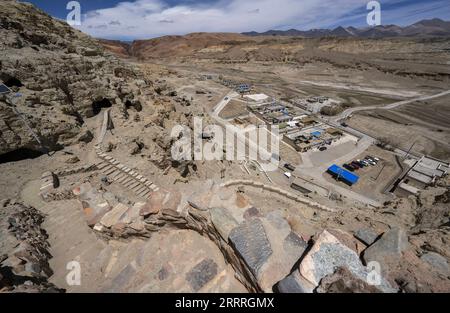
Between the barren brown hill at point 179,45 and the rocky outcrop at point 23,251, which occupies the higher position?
the barren brown hill at point 179,45

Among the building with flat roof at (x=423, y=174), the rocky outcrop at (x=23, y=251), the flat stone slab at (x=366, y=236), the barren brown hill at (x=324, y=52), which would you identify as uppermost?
the barren brown hill at (x=324, y=52)

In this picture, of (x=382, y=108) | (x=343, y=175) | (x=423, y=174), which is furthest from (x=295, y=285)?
(x=382, y=108)

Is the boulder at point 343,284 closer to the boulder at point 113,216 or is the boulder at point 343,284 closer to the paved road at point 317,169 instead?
the boulder at point 113,216

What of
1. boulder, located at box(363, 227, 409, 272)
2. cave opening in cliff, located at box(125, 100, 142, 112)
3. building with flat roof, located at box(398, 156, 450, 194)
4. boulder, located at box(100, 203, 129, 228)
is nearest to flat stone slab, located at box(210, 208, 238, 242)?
boulder, located at box(363, 227, 409, 272)

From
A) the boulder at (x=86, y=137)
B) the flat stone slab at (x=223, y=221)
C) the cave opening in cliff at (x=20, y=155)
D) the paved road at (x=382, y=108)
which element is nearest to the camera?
the flat stone slab at (x=223, y=221)

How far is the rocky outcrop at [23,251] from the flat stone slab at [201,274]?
170 inches

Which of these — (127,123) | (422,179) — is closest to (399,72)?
(422,179)

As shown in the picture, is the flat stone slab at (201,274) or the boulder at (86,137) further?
the boulder at (86,137)

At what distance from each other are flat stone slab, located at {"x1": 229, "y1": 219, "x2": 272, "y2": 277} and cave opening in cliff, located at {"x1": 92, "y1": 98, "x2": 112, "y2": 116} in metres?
22.8

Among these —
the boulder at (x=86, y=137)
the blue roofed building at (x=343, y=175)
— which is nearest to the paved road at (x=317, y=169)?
the blue roofed building at (x=343, y=175)

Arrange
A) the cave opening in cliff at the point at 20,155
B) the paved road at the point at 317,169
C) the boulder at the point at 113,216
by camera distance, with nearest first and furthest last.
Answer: the boulder at the point at 113,216 < the cave opening in cliff at the point at 20,155 < the paved road at the point at 317,169

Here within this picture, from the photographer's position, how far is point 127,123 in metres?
22.1

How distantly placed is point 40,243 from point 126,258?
4456 millimetres

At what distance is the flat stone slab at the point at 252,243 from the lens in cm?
531
